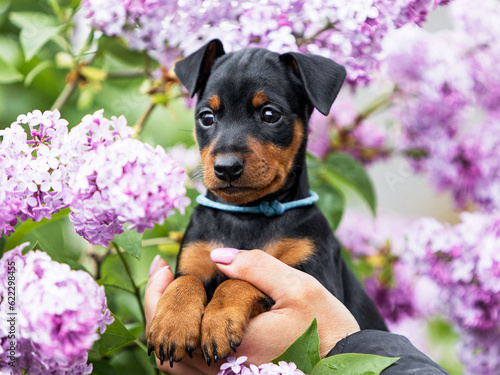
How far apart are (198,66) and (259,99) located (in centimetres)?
25

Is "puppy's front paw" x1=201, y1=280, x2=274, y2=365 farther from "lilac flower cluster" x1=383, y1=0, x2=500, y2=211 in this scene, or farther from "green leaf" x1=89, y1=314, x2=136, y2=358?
"lilac flower cluster" x1=383, y1=0, x2=500, y2=211

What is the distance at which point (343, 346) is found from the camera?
1459mm

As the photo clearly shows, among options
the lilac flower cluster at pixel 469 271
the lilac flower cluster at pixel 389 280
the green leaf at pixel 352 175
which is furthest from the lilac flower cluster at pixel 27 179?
Result: the lilac flower cluster at pixel 389 280

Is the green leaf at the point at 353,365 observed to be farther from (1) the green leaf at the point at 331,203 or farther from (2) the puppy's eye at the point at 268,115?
(1) the green leaf at the point at 331,203

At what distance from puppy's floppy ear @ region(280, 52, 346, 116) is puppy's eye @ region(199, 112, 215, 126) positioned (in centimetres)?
32

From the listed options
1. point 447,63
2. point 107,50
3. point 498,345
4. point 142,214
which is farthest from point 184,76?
point 498,345

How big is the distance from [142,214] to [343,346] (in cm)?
74

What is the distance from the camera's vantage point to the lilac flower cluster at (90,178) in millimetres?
1048

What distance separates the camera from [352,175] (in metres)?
2.26

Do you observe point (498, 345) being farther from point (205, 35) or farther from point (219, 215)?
point (205, 35)

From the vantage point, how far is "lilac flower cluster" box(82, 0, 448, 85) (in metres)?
1.76

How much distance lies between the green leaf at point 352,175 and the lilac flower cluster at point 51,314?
1.41 m

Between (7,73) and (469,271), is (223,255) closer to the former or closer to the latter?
(469,271)

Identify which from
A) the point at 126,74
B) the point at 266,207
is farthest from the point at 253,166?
the point at 126,74
